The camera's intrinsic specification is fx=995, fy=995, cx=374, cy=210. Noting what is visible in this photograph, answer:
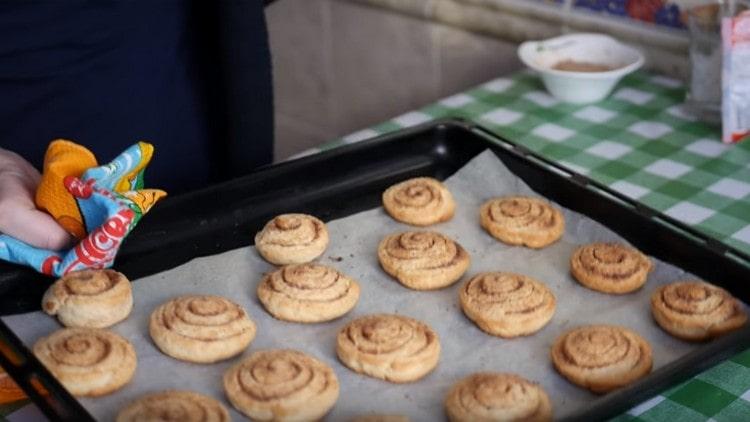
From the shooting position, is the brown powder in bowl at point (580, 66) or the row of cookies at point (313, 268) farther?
the brown powder in bowl at point (580, 66)

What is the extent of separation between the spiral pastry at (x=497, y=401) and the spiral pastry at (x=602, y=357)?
2.4 inches

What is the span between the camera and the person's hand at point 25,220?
1281mm

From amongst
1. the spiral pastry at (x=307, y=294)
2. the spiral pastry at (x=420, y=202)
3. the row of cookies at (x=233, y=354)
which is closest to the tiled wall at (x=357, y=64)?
the spiral pastry at (x=420, y=202)

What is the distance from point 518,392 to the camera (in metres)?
1.09

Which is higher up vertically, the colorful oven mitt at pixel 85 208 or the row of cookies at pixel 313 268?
the colorful oven mitt at pixel 85 208

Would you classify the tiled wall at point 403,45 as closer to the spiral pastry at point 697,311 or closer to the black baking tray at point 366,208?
the black baking tray at point 366,208

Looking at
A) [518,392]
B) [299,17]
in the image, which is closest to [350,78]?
[299,17]

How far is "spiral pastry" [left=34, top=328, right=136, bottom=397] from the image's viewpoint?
1.12 m

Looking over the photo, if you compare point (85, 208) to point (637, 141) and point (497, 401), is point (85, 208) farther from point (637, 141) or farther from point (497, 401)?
point (637, 141)

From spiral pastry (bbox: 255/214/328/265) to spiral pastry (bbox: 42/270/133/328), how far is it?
214 millimetres

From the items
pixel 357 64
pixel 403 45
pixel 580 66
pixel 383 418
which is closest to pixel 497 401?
pixel 383 418

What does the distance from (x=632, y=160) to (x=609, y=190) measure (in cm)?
34

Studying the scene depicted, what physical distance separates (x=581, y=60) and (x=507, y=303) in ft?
2.97

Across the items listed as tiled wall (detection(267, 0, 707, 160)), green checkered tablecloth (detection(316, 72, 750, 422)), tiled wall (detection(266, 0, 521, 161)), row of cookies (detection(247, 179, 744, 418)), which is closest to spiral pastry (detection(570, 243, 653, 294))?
row of cookies (detection(247, 179, 744, 418))
